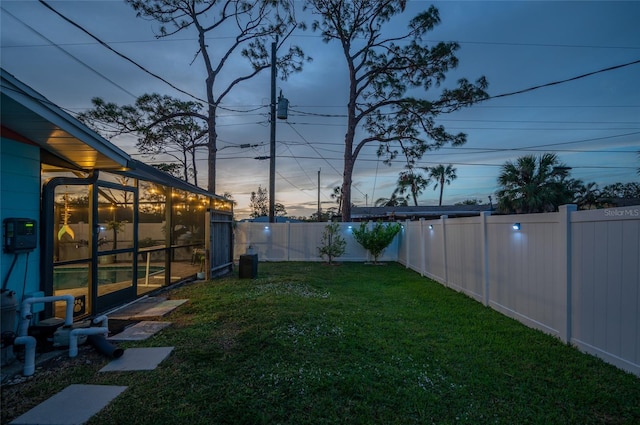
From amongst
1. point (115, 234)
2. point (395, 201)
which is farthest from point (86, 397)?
point (395, 201)

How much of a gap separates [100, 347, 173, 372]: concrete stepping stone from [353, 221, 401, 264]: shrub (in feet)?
30.4

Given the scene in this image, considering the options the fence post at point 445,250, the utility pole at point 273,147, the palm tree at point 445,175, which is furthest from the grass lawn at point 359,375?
the palm tree at point 445,175

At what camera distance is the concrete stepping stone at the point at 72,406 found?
7.32 ft

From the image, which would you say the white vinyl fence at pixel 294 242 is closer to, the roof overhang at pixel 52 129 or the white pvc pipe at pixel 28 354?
the roof overhang at pixel 52 129

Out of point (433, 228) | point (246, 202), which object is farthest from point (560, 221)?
point (246, 202)

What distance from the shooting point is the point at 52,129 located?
359cm

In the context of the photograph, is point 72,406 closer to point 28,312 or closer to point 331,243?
point 28,312

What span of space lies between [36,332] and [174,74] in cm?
965

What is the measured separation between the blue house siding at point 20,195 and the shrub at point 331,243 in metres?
9.33

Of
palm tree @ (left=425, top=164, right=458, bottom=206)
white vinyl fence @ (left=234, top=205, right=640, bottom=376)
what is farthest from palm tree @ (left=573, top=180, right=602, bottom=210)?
palm tree @ (left=425, top=164, right=458, bottom=206)

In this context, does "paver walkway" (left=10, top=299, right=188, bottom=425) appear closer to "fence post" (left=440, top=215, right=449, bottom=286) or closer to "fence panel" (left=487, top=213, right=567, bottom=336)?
"fence panel" (left=487, top=213, right=567, bottom=336)

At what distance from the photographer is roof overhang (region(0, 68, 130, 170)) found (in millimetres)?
3031

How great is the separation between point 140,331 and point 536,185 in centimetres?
1373

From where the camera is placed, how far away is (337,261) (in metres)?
13.4
